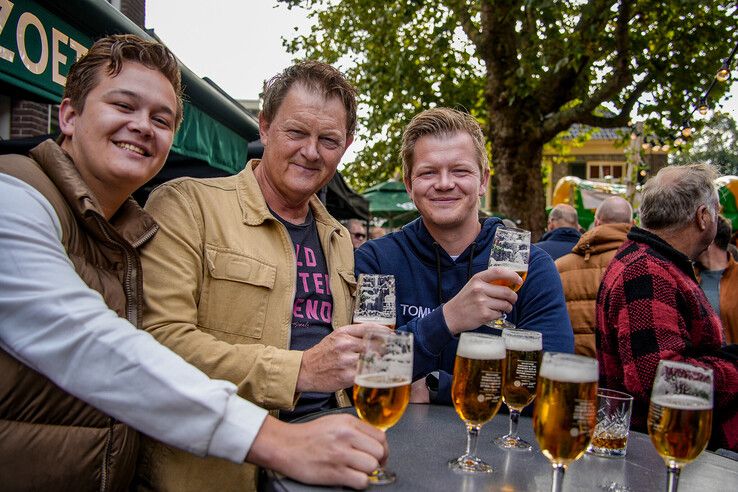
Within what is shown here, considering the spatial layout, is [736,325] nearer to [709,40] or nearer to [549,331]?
[549,331]

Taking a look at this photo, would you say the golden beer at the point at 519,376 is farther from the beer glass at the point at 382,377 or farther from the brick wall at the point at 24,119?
the brick wall at the point at 24,119

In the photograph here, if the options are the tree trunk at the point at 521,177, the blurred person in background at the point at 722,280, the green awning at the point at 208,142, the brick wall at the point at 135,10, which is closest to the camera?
the green awning at the point at 208,142

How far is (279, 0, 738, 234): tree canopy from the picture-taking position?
26.7 ft

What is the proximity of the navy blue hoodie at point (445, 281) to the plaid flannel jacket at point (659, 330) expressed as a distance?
40 cm

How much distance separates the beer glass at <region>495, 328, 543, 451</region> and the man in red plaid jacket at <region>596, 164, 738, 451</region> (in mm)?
976

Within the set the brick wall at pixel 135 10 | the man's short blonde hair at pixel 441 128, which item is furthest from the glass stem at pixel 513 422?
the brick wall at pixel 135 10

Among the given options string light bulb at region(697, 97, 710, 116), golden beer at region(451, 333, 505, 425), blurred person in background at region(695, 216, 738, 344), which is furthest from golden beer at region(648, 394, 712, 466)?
string light bulb at region(697, 97, 710, 116)

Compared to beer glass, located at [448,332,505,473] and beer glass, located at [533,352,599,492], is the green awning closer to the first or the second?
beer glass, located at [448,332,505,473]

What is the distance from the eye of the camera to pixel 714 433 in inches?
95.3

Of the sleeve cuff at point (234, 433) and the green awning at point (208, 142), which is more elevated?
the green awning at point (208, 142)

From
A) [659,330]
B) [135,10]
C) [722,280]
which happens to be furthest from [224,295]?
[135,10]

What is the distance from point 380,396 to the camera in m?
1.28

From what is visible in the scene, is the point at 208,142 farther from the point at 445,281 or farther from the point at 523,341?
the point at 523,341

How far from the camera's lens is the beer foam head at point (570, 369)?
3.91ft
